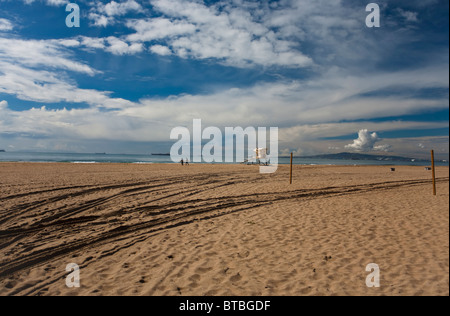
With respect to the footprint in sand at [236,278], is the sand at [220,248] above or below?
above

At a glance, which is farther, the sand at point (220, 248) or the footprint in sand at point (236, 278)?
the footprint in sand at point (236, 278)

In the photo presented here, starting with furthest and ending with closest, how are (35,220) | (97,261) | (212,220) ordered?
(212,220), (35,220), (97,261)

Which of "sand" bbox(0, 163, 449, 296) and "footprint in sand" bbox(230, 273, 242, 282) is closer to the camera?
"sand" bbox(0, 163, 449, 296)

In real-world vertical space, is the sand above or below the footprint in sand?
above

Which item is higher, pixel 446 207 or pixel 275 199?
pixel 446 207

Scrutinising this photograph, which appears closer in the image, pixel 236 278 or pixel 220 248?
pixel 236 278
